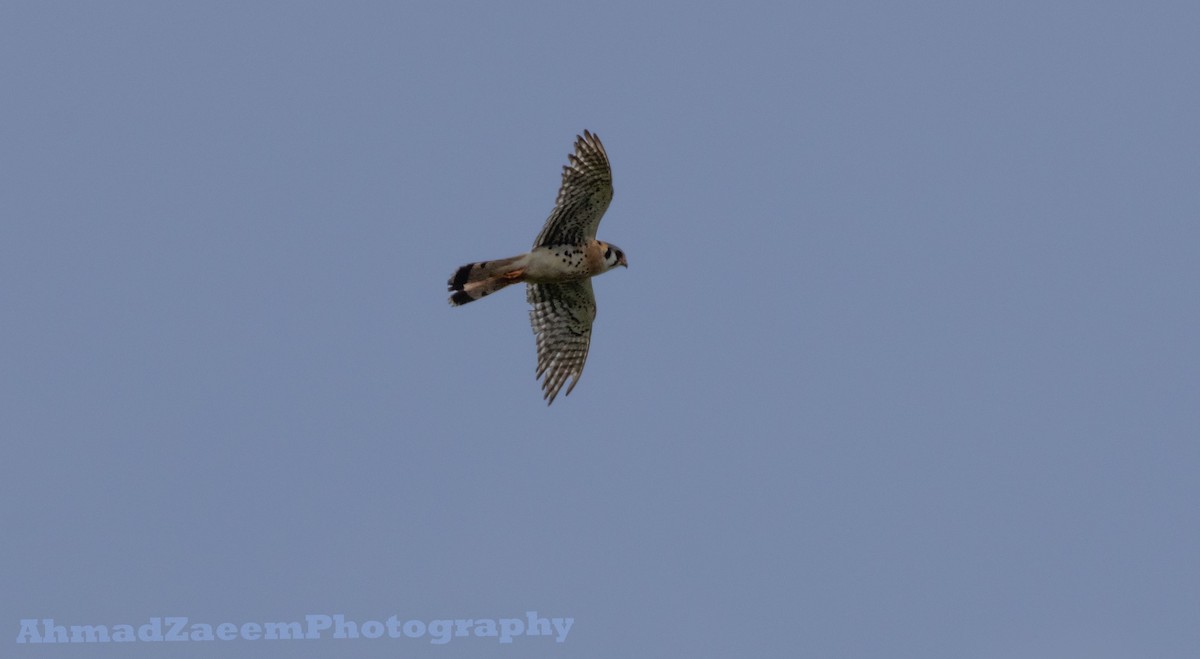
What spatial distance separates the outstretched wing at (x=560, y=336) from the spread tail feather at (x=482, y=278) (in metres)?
1.33

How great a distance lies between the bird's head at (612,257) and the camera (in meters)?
21.2

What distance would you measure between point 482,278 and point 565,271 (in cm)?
106

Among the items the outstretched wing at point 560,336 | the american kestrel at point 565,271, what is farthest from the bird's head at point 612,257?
the outstretched wing at point 560,336

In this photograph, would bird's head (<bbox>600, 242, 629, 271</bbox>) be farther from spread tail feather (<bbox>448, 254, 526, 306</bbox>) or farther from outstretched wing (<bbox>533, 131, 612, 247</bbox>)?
spread tail feather (<bbox>448, 254, 526, 306</bbox>)

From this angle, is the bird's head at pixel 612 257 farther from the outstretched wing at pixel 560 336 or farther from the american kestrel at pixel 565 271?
the outstretched wing at pixel 560 336

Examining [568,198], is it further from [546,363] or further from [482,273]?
[546,363]

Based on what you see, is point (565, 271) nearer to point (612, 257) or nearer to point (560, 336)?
point (612, 257)

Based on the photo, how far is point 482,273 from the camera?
20703 millimetres

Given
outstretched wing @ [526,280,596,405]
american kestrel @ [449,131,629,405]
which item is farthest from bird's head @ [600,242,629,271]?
outstretched wing @ [526,280,596,405]

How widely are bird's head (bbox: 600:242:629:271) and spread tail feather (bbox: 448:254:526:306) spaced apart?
1053 mm

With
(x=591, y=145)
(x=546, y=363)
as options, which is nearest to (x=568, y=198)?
(x=591, y=145)

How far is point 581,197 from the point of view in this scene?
66.9ft

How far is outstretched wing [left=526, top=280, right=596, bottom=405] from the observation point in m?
22.2

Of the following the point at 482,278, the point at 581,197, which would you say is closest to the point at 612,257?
the point at 581,197
